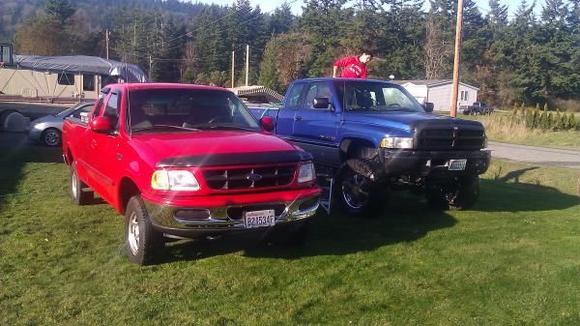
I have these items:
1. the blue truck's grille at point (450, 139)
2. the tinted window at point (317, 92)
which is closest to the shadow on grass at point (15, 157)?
the tinted window at point (317, 92)

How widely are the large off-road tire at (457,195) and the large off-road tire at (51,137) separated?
11.9 m

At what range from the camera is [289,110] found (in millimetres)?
9602

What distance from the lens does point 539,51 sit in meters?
75.6

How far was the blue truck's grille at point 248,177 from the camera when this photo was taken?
5266 mm

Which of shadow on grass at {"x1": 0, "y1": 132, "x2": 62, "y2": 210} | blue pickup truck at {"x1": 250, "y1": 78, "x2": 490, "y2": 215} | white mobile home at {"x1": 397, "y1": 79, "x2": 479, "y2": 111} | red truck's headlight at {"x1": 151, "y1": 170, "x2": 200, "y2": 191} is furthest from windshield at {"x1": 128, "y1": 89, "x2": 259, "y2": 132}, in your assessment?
white mobile home at {"x1": 397, "y1": 79, "x2": 479, "y2": 111}

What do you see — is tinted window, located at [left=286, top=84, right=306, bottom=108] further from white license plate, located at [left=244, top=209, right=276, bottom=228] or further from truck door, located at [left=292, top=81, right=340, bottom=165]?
white license plate, located at [left=244, top=209, right=276, bottom=228]

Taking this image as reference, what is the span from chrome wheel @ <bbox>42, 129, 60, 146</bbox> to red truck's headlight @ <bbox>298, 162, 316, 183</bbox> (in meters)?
13.2

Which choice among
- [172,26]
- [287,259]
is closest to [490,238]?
[287,259]

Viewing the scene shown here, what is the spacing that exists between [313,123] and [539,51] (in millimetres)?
75053

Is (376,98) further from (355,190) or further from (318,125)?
(355,190)

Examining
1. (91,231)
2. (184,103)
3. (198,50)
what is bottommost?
(91,231)

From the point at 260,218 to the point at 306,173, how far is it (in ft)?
2.42

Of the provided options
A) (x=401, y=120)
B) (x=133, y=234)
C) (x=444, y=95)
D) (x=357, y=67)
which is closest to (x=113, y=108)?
(x=133, y=234)

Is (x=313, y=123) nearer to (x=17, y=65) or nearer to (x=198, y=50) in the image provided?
(x=17, y=65)
